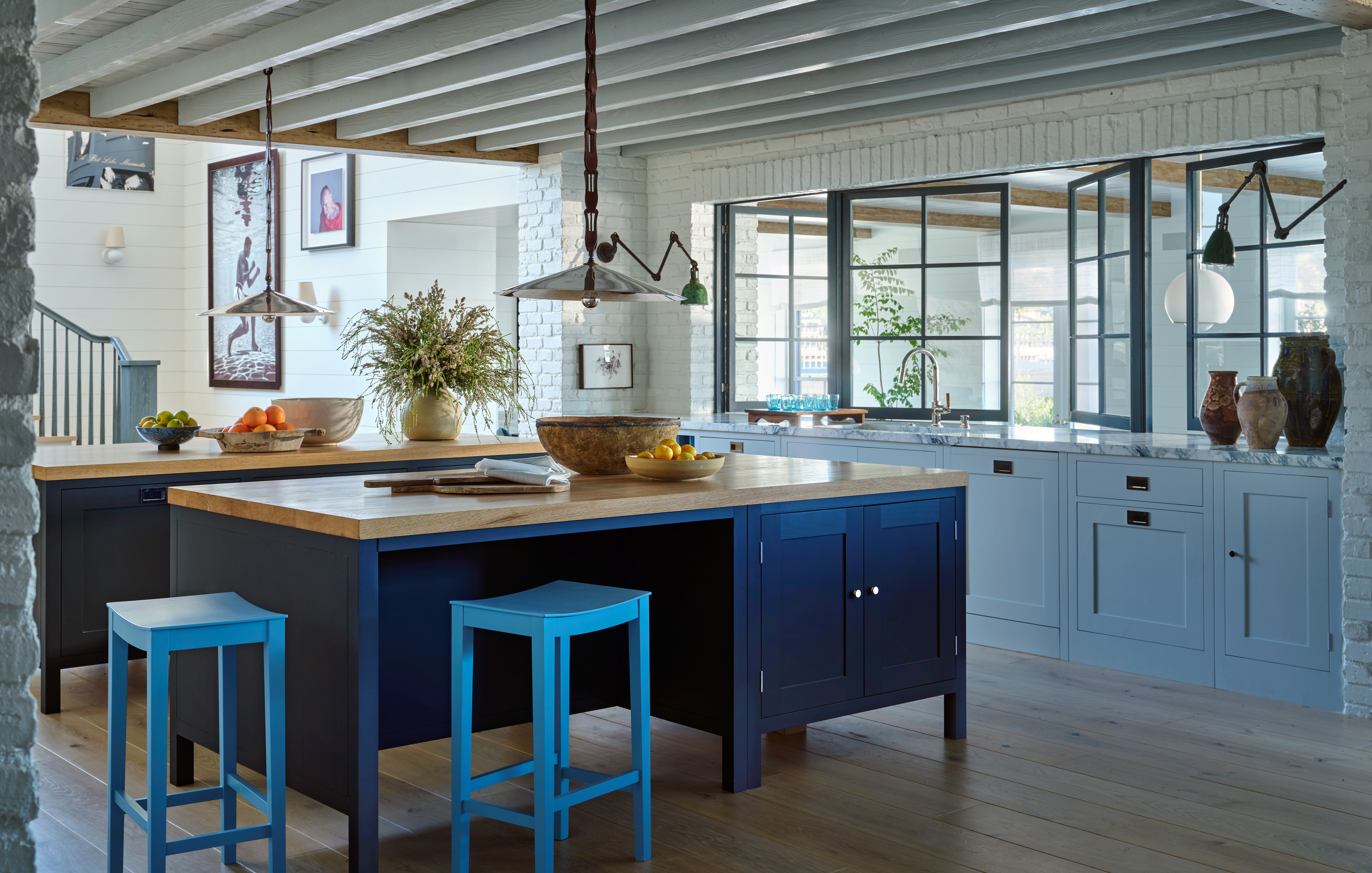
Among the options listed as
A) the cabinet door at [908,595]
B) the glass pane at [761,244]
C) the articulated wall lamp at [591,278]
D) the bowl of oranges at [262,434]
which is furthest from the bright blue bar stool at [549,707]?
the glass pane at [761,244]

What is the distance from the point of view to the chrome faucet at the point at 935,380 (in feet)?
20.6

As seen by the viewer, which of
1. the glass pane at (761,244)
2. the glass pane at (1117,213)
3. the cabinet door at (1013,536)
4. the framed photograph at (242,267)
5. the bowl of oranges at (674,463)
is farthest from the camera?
the framed photograph at (242,267)

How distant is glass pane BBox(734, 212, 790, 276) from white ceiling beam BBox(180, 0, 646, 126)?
2.39 m

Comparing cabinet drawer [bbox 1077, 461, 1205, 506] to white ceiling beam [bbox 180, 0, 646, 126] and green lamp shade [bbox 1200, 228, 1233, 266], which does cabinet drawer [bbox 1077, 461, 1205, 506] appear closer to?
green lamp shade [bbox 1200, 228, 1233, 266]

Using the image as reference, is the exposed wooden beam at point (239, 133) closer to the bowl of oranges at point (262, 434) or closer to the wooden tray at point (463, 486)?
the bowl of oranges at point (262, 434)

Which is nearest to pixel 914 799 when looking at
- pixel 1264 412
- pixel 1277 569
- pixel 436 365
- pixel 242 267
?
pixel 1277 569

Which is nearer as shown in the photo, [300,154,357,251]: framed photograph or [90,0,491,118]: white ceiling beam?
[90,0,491,118]: white ceiling beam

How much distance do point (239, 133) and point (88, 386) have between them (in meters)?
4.76

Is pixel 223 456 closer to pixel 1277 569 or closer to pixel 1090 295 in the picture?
pixel 1277 569

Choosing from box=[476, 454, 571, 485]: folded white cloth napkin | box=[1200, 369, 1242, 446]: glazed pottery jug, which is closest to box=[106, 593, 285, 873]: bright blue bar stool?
box=[476, 454, 571, 485]: folded white cloth napkin

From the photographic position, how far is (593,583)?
3.96 m

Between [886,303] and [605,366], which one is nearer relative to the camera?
[886,303]

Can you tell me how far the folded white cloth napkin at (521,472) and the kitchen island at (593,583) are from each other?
0.08 m

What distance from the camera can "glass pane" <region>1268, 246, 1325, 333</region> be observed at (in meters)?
4.97
